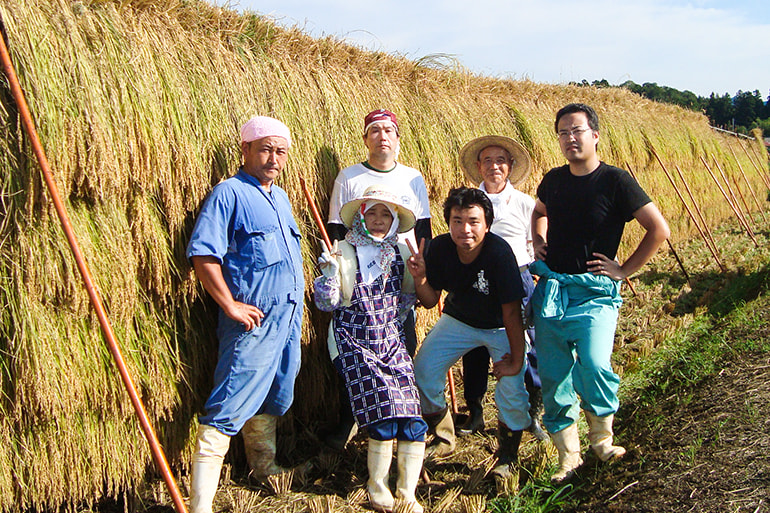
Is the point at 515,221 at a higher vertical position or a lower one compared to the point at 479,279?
higher

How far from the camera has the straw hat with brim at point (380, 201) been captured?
3320 millimetres

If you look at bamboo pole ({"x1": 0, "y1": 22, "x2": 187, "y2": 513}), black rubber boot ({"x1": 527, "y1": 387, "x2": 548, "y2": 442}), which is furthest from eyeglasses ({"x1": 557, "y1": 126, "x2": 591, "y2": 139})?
bamboo pole ({"x1": 0, "y1": 22, "x2": 187, "y2": 513})

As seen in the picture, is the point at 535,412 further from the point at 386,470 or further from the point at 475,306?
the point at 386,470

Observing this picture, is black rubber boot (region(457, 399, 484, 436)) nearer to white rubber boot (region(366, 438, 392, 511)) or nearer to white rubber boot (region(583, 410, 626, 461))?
white rubber boot (region(583, 410, 626, 461))

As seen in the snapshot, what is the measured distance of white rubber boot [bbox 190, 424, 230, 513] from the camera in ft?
9.61

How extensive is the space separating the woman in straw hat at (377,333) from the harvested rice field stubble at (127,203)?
0.74 meters

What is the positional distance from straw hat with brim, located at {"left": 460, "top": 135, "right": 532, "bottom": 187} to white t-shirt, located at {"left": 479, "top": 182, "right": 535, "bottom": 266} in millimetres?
285

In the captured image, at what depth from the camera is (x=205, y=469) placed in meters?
2.94

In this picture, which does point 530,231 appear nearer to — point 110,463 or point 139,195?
point 139,195

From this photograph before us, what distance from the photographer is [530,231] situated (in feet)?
13.8

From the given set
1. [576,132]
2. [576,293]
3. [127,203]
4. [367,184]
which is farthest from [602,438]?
[127,203]

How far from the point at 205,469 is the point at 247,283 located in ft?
2.98

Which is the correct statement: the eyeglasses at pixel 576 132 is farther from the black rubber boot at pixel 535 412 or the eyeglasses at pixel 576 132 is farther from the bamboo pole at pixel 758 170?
the bamboo pole at pixel 758 170

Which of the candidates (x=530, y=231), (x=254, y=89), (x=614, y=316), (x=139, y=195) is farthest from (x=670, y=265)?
(x=139, y=195)
